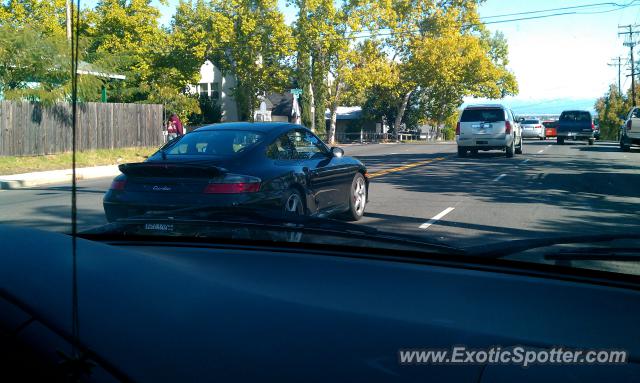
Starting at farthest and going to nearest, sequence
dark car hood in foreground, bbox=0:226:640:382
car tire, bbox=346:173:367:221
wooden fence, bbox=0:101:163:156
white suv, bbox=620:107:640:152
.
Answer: white suv, bbox=620:107:640:152 → wooden fence, bbox=0:101:163:156 → car tire, bbox=346:173:367:221 → dark car hood in foreground, bbox=0:226:640:382

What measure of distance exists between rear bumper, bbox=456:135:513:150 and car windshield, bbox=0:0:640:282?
0.08 meters

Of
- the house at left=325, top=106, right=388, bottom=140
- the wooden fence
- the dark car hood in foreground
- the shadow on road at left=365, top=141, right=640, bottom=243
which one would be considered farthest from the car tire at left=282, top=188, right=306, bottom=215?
the house at left=325, top=106, right=388, bottom=140

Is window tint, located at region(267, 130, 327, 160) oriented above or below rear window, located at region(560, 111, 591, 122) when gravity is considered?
below

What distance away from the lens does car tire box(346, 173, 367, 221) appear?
8.85 meters

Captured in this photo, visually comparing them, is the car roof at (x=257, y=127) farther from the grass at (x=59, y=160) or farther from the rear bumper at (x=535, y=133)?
the rear bumper at (x=535, y=133)

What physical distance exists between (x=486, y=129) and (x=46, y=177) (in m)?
15.4

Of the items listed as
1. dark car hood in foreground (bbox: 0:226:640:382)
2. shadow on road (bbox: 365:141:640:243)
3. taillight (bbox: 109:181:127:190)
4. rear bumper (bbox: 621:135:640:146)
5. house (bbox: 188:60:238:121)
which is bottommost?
shadow on road (bbox: 365:141:640:243)

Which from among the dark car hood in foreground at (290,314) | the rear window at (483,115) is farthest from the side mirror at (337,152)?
the rear window at (483,115)

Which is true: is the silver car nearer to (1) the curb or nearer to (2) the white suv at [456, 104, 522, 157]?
(2) the white suv at [456, 104, 522, 157]

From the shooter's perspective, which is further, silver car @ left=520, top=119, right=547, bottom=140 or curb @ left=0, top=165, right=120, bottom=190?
silver car @ left=520, top=119, right=547, bottom=140

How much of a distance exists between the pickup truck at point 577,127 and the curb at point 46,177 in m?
28.0

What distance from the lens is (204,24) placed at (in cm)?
4591

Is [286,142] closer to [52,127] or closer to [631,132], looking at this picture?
[52,127]

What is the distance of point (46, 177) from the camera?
1688 centimetres
